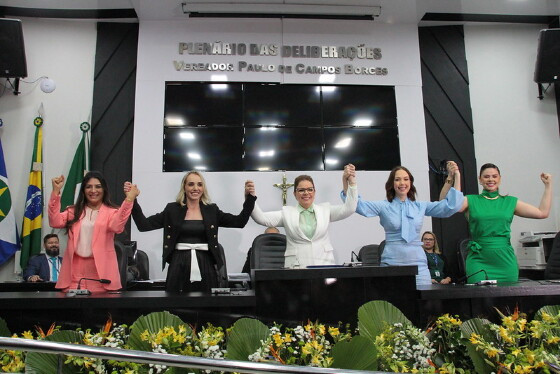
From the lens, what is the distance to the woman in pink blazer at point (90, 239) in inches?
115

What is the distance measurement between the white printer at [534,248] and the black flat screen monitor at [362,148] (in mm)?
1789

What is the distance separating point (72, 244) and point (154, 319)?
166 cm

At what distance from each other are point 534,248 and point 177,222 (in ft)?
15.2

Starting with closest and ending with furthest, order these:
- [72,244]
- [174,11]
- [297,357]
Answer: [297,357]
[72,244]
[174,11]

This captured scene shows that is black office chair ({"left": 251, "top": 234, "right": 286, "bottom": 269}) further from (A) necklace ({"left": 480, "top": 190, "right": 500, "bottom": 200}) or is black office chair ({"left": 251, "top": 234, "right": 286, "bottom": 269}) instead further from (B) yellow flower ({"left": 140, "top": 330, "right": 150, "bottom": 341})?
(B) yellow flower ({"left": 140, "top": 330, "right": 150, "bottom": 341})

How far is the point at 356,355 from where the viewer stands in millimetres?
1354

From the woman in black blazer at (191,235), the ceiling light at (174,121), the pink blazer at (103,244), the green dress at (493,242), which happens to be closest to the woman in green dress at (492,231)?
the green dress at (493,242)

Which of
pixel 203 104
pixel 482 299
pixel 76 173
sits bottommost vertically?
pixel 482 299

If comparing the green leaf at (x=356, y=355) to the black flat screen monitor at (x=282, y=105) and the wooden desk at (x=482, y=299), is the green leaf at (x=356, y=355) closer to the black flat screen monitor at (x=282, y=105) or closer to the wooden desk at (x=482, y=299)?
the wooden desk at (x=482, y=299)

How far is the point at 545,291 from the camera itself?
7.73 feet

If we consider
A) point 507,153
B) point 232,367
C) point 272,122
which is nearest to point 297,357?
point 232,367

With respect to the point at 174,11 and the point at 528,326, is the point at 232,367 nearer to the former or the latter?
the point at 528,326

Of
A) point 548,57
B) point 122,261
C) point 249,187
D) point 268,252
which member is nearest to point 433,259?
point 268,252

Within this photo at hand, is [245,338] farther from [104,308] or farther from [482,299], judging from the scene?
[482,299]
